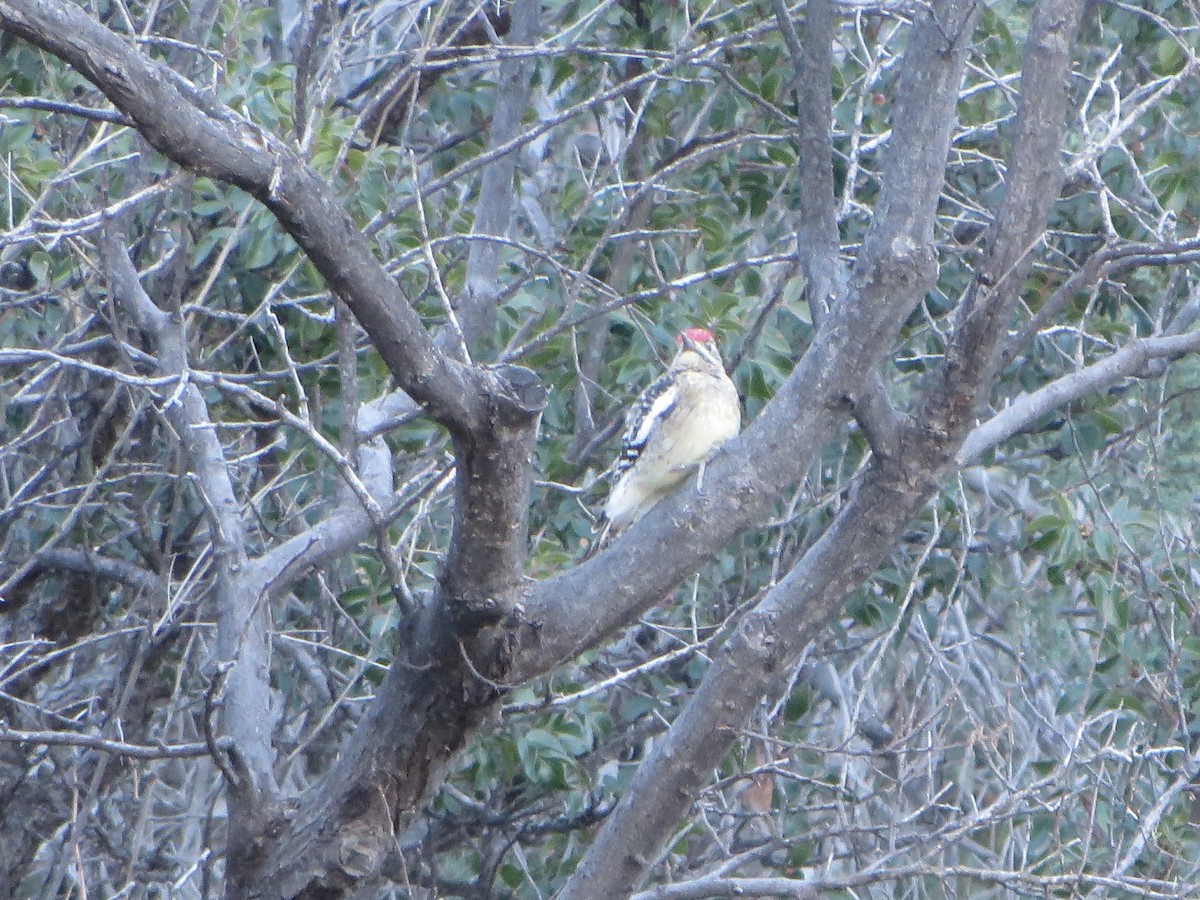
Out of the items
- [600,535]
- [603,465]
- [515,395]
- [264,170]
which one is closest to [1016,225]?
[515,395]

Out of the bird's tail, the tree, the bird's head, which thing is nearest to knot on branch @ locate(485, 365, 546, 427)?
the tree

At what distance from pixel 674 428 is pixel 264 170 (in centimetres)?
254

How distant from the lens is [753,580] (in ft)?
17.4

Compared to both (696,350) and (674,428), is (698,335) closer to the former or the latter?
(696,350)

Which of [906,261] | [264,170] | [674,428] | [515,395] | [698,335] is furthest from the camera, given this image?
[698,335]

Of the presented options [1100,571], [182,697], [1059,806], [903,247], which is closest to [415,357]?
[903,247]

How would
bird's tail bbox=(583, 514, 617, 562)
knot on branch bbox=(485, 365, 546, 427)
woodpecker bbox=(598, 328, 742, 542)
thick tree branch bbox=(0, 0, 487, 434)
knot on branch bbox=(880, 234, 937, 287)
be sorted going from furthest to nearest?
bird's tail bbox=(583, 514, 617, 562), woodpecker bbox=(598, 328, 742, 542), knot on branch bbox=(880, 234, 937, 287), knot on branch bbox=(485, 365, 546, 427), thick tree branch bbox=(0, 0, 487, 434)

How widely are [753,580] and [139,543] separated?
2063mm

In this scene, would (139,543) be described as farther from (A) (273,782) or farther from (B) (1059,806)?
(B) (1059,806)

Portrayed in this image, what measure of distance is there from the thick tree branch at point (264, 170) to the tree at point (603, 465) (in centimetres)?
32

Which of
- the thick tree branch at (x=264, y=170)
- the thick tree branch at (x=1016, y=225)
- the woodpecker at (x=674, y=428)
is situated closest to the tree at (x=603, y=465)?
the thick tree branch at (x=1016, y=225)

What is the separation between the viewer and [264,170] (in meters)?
2.22

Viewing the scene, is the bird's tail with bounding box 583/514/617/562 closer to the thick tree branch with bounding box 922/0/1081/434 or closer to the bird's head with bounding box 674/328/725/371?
the bird's head with bounding box 674/328/725/371

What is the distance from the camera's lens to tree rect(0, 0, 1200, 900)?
3.14m
